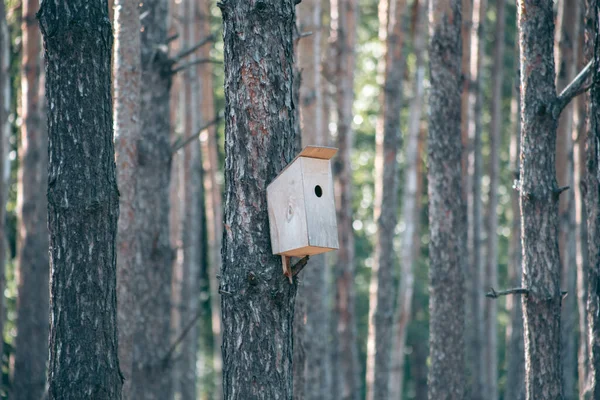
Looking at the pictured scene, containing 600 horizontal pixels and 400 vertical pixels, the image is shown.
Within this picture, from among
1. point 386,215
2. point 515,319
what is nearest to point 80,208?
point 386,215

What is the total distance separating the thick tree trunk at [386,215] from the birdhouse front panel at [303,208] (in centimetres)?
794

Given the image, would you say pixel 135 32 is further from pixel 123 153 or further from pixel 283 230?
pixel 283 230

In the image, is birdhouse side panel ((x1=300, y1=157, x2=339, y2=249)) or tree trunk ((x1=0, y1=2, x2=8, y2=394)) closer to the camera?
birdhouse side panel ((x1=300, y1=157, x2=339, y2=249))

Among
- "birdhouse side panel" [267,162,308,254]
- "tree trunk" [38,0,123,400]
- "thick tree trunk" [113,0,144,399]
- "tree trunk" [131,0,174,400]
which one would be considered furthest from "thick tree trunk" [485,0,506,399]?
"birdhouse side panel" [267,162,308,254]

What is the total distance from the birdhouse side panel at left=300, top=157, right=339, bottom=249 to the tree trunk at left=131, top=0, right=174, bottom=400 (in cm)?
428

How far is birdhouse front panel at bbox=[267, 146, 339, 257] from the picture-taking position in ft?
16.9

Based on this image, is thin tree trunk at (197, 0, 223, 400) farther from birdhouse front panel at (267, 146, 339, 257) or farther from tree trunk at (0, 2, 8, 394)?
birdhouse front panel at (267, 146, 339, 257)

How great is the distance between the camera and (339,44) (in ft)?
45.8

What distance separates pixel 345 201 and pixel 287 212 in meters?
8.83

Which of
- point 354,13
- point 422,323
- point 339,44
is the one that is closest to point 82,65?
point 339,44

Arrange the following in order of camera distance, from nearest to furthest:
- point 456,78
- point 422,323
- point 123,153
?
point 123,153, point 456,78, point 422,323

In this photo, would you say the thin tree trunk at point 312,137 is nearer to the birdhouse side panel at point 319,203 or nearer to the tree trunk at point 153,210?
the tree trunk at point 153,210

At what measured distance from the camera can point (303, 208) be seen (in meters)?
5.16

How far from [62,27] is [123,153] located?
2.10m
